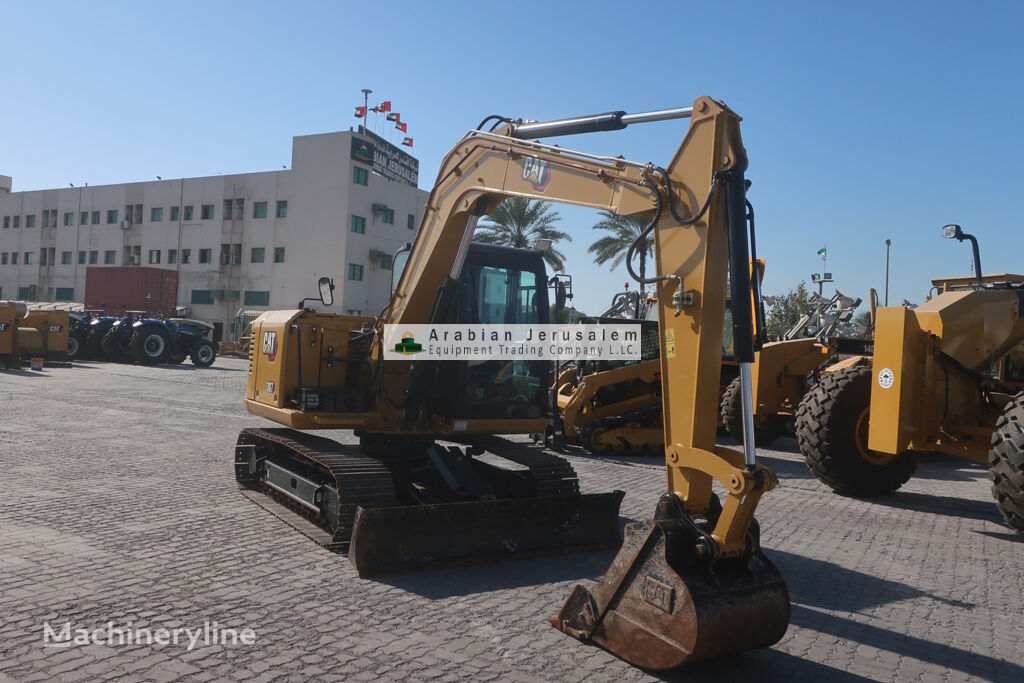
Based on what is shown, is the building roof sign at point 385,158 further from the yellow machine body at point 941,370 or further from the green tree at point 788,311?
the yellow machine body at point 941,370

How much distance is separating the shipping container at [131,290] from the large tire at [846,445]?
125 feet

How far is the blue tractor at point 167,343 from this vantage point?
2967 cm

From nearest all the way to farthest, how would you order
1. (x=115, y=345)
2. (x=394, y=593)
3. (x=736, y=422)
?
(x=394, y=593), (x=736, y=422), (x=115, y=345)

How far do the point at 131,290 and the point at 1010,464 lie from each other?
4331 cm

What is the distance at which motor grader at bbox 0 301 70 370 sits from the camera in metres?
25.0

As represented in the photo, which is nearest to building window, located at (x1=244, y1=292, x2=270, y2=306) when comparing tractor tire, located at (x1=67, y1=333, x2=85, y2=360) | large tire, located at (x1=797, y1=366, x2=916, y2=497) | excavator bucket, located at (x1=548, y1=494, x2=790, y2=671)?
tractor tire, located at (x1=67, y1=333, x2=85, y2=360)

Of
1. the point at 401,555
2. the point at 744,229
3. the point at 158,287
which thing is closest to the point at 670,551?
the point at 744,229

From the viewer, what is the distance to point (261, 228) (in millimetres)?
50219

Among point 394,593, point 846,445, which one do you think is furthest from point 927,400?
point 394,593

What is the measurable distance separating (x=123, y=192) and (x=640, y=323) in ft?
171

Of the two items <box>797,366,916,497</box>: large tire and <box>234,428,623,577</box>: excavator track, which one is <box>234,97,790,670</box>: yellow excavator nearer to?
<box>234,428,623,577</box>: excavator track

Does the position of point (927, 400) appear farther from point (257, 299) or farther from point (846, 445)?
point (257, 299)

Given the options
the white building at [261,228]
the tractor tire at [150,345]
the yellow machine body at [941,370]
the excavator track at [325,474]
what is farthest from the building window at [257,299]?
the yellow machine body at [941,370]

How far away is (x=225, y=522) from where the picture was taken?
6.92 metres
